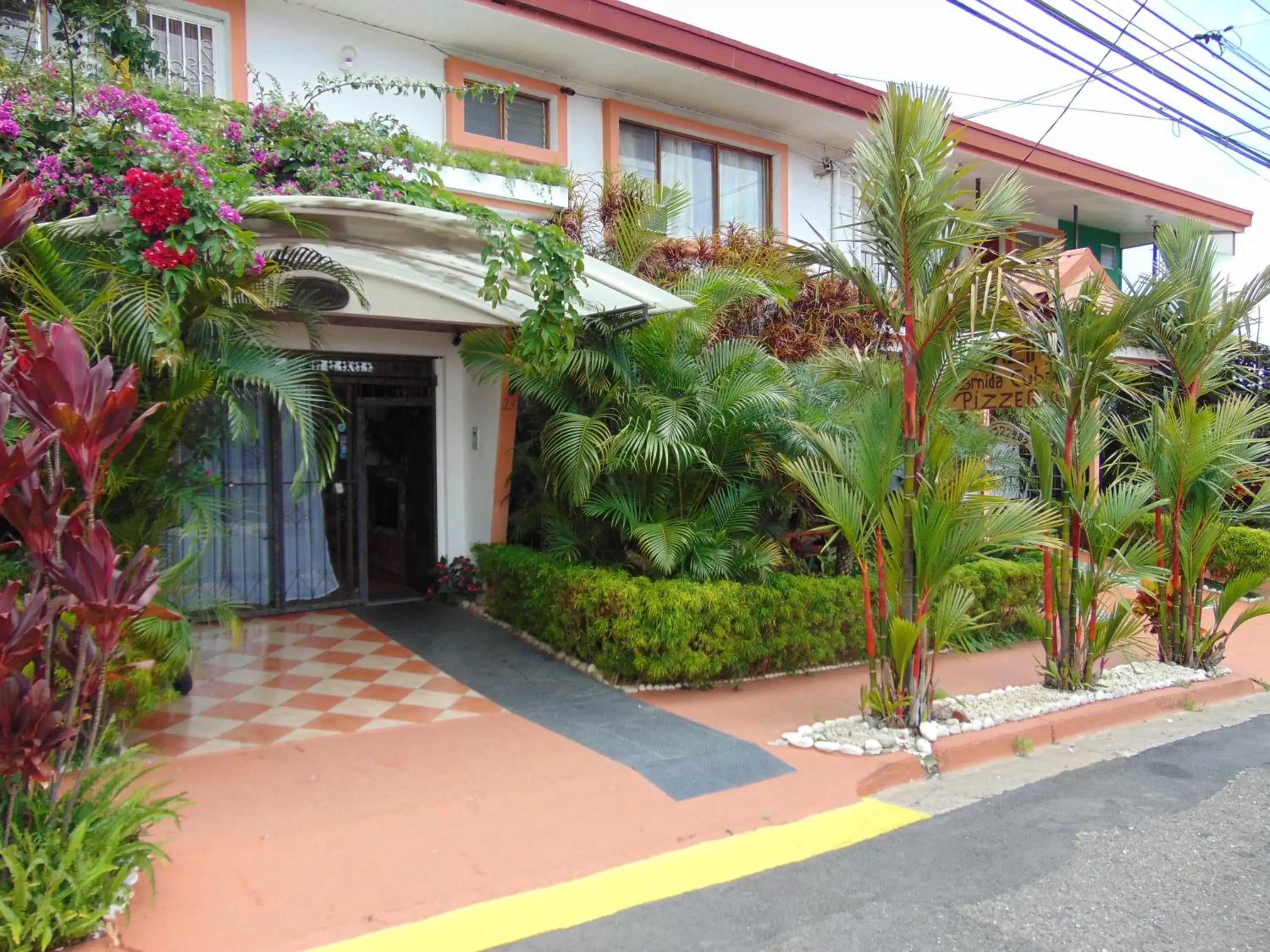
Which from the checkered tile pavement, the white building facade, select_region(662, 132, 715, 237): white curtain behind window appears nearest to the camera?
the checkered tile pavement

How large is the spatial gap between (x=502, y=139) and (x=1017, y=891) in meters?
8.01

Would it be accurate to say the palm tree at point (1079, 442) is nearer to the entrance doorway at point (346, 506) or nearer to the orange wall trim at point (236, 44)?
the entrance doorway at point (346, 506)

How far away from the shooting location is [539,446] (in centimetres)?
874

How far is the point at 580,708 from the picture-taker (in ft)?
21.3

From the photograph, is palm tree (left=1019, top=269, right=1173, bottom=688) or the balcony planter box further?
the balcony planter box

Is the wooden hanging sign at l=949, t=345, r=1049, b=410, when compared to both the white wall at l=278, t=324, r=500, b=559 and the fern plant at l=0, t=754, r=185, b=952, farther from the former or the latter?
the fern plant at l=0, t=754, r=185, b=952

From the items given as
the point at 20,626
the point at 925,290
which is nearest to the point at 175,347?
the point at 20,626

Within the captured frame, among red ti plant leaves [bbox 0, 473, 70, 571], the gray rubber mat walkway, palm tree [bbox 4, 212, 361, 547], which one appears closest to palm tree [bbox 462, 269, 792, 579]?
the gray rubber mat walkway

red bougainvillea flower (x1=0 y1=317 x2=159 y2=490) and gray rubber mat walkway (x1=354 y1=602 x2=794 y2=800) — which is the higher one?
red bougainvillea flower (x1=0 y1=317 x2=159 y2=490)

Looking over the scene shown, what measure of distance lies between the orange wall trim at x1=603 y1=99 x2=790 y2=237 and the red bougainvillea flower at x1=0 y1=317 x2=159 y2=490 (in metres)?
6.98

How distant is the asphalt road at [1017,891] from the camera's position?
3.59m

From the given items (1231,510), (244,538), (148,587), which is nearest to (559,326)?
(148,587)

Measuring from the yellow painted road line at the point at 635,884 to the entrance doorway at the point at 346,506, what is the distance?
5347mm

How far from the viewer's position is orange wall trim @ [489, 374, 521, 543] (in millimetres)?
8758
